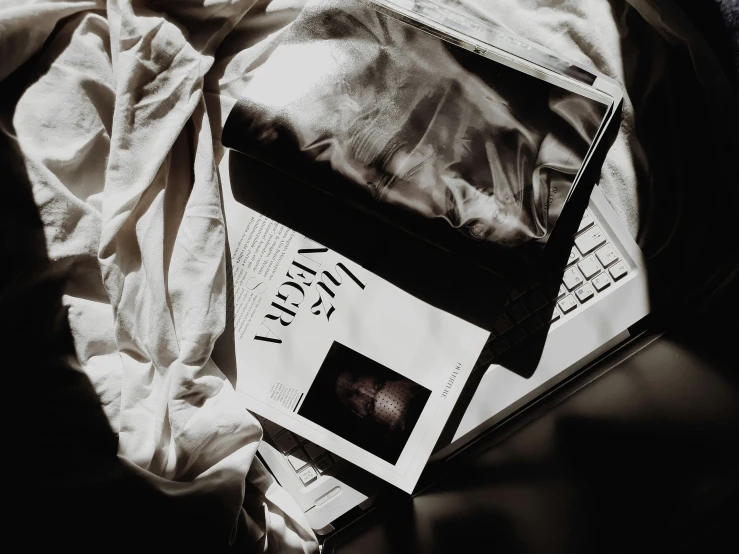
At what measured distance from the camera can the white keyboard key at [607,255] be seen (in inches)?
24.8

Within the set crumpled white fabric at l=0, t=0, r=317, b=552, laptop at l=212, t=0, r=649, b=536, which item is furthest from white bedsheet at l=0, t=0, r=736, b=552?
laptop at l=212, t=0, r=649, b=536

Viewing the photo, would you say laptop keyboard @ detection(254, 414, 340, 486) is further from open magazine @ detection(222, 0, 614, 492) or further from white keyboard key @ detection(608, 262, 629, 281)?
white keyboard key @ detection(608, 262, 629, 281)

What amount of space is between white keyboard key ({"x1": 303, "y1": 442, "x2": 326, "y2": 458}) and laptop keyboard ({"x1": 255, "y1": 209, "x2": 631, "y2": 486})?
0.20 m

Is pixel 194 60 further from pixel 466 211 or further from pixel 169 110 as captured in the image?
pixel 466 211

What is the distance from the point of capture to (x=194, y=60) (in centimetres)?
62

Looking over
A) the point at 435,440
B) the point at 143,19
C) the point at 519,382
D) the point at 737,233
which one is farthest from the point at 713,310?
the point at 143,19

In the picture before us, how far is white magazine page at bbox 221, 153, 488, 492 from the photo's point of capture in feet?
2.03

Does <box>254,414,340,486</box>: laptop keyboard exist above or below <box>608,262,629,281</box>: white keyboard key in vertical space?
below

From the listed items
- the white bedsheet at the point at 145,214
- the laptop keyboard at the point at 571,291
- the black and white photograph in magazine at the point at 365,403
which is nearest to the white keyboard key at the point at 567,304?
the laptop keyboard at the point at 571,291

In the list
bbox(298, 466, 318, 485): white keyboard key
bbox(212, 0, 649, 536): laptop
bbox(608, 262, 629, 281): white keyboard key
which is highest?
bbox(608, 262, 629, 281): white keyboard key

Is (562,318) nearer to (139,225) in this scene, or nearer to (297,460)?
(297,460)

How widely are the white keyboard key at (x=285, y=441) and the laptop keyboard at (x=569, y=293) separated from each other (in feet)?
0.74

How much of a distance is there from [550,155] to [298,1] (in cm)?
33

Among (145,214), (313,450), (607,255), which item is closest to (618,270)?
(607,255)
